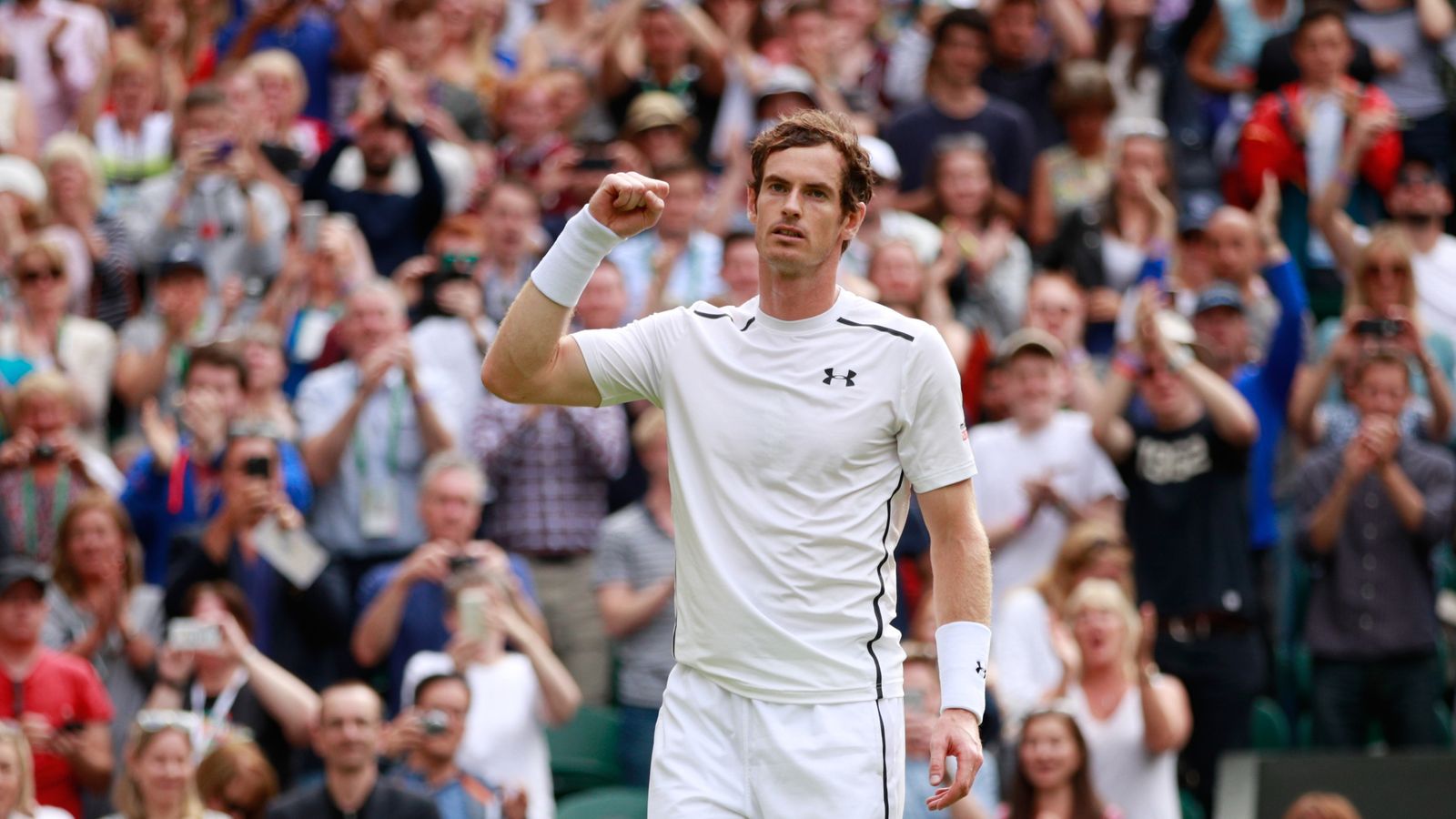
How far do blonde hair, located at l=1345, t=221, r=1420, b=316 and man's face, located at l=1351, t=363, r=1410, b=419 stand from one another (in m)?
1.10

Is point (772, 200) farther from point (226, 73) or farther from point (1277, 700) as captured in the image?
point (226, 73)

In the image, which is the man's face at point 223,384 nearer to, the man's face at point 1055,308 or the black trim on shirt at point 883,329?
the man's face at point 1055,308

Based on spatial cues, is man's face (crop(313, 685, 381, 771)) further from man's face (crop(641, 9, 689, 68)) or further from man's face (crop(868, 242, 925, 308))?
man's face (crop(641, 9, 689, 68))

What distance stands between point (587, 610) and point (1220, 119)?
264 inches

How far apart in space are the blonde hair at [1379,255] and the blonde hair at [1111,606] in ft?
10.00

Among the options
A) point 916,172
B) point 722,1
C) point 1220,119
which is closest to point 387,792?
point 916,172

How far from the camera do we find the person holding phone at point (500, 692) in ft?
31.1

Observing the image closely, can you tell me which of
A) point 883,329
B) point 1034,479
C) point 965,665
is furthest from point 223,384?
point 965,665

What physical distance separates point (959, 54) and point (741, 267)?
333 cm

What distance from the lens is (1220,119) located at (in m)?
15.5

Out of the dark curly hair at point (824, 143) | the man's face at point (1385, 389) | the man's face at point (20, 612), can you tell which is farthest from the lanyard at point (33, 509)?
the dark curly hair at point (824, 143)

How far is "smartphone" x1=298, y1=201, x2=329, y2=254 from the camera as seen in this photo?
1239cm

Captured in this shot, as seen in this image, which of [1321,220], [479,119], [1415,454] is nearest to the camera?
[1415,454]

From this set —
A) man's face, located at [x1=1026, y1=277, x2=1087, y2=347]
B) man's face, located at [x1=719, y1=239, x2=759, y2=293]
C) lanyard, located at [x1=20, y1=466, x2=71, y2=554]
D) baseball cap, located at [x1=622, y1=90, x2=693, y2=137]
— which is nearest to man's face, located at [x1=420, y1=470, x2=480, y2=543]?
man's face, located at [x1=719, y1=239, x2=759, y2=293]
